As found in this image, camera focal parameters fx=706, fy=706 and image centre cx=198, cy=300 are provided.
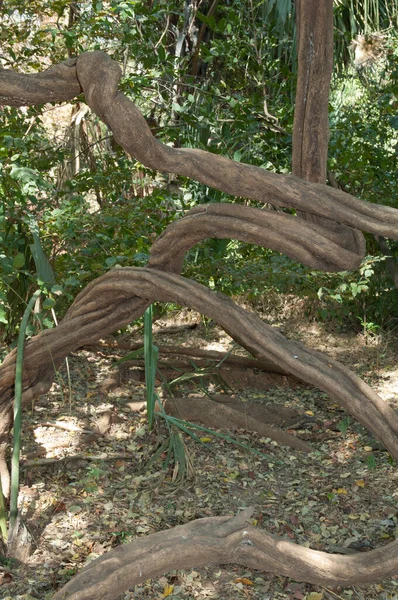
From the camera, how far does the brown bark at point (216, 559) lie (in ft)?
5.39

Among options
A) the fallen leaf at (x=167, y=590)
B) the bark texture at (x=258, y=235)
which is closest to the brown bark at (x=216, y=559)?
the bark texture at (x=258, y=235)

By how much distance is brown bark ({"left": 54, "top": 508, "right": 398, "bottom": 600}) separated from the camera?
164 cm

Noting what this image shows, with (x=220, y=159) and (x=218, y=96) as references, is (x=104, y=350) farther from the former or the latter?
(x=220, y=159)

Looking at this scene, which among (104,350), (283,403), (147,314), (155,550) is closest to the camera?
(155,550)

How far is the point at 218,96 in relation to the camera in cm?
364

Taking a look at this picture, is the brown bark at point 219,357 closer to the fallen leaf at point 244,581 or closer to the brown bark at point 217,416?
the brown bark at point 217,416

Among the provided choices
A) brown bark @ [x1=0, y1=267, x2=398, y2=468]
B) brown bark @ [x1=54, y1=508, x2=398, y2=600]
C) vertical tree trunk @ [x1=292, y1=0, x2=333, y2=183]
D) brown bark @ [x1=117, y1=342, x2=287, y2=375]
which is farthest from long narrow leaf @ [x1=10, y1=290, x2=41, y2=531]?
brown bark @ [x1=117, y1=342, x2=287, y2=375]

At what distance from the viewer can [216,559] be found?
5.71 feet

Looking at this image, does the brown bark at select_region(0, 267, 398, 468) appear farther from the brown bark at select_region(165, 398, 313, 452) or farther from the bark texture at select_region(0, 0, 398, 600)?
the brown bark at select_region(165, 398, 313, 452)

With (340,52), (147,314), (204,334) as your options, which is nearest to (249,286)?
(204,334)

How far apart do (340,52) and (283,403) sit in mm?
2665

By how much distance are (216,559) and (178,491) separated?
842 mm

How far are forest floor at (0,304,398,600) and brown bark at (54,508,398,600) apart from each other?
37cm

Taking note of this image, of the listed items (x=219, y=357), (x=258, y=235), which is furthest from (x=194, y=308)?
(x=219, y=357)
